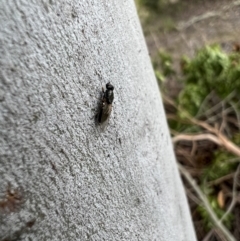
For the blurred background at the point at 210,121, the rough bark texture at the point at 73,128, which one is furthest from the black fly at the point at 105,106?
the blurred background at the point at 210,121

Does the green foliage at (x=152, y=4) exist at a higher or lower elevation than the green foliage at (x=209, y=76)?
higher

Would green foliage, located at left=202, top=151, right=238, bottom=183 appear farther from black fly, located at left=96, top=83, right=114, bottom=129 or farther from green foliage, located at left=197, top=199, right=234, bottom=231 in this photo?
black fly, located at left=96, top=83, right=114, bottom=129

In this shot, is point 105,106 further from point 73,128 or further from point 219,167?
point 219,167

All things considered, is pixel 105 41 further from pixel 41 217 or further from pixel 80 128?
pixel 41 217

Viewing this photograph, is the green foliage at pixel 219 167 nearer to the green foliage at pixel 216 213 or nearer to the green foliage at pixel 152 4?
the green foliage at pixel 216 213

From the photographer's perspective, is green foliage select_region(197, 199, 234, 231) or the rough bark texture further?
green foliage select_region(197, 199, 234, 231)

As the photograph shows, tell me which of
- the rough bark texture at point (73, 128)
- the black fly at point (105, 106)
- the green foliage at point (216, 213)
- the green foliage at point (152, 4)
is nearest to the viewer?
the rough bark texture at point (73, 128)

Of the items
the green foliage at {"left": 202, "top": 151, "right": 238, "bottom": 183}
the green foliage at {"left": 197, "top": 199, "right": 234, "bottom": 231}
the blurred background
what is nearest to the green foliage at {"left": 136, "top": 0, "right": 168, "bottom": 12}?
the blurred background
